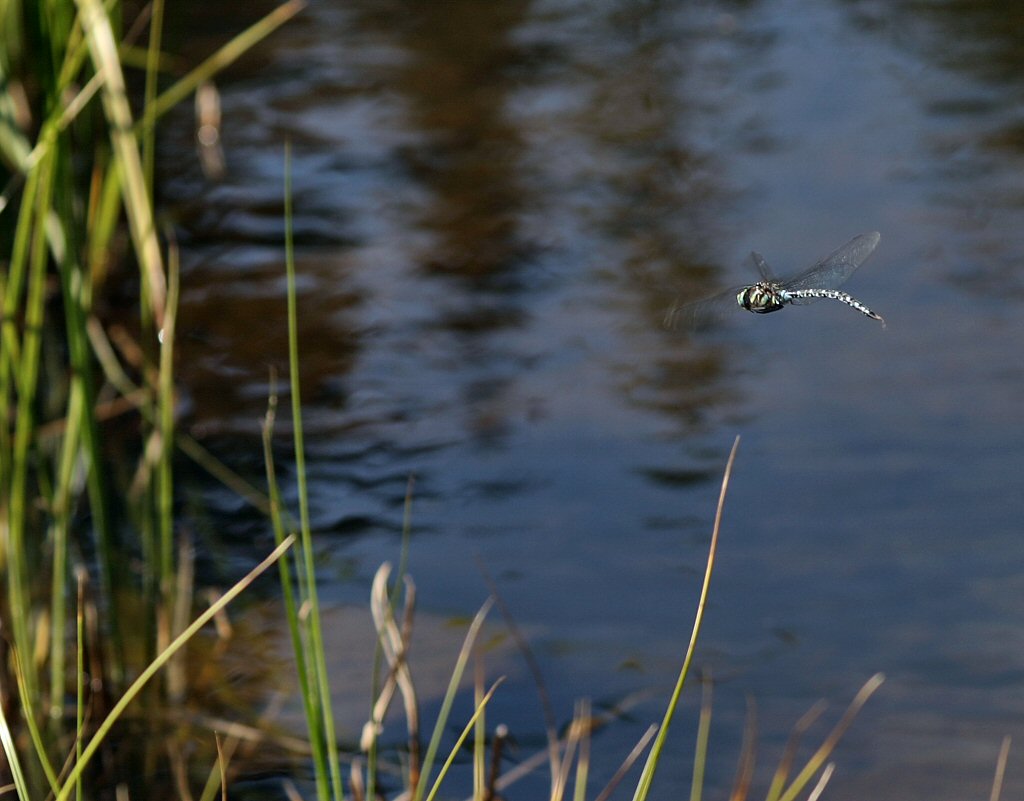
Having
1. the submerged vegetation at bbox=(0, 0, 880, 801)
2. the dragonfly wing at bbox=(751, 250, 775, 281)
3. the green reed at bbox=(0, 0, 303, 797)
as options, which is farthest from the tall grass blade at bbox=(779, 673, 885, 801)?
the green reed at bbox=(0, 0, 303, 797)

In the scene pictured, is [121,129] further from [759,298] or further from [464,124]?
[464,124]

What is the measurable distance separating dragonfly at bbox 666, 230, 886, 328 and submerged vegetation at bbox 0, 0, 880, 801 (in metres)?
0.51

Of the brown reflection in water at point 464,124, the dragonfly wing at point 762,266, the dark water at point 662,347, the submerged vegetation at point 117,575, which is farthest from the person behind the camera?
the brown reflection in water at point 464,124

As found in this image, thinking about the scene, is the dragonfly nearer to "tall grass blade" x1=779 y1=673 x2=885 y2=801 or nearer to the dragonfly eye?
the dragonfly eye

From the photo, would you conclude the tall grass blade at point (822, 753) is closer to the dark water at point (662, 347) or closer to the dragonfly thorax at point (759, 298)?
the dragonfly thorax at point (759, 298)

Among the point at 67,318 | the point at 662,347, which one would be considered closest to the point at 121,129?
the point at 67,318

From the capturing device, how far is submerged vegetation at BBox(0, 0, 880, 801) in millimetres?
1705

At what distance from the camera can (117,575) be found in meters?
2.32

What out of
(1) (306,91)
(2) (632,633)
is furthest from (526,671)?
(1) (306,91)

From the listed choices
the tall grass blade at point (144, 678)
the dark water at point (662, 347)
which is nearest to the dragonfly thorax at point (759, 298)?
the tall grass blade at point (144, 678)

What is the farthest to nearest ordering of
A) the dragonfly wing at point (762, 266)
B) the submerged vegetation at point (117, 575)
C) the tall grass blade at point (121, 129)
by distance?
the tall grass blade at point (121, 129)
the dragonfly wing at point (762, 266)
the submerged vegetation at point (117, 575)

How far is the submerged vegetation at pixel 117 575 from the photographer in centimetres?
171

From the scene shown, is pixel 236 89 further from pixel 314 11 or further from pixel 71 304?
pixel 71 304

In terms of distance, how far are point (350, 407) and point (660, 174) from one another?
1717 mm
